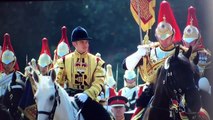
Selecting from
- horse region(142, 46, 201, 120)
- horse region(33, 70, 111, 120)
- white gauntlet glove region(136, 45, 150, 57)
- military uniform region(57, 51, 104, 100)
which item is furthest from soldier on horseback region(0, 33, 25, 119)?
horse region(142, 46, 201, 120)

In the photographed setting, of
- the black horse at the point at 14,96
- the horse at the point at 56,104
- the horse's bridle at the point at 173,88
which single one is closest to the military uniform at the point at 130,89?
the horse at the point at 56,104

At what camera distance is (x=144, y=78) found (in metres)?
3.76

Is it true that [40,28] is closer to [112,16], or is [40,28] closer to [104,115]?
[112,16]

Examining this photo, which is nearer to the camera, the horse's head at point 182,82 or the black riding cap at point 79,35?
Answer: the horse's head at point 182,82

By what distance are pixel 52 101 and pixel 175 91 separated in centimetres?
72

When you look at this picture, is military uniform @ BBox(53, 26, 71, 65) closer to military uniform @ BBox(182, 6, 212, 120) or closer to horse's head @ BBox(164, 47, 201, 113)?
military uniform @ BBox(182, 6, 212, 120)

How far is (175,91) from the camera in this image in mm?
3184

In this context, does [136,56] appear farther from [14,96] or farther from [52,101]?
[14,96]

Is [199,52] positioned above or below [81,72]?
above

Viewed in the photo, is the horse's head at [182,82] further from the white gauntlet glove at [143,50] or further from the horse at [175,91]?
the white gauntlet glove at [143,50]

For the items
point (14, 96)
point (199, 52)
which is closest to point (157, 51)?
point (199, 52)

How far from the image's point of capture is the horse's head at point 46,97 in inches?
128

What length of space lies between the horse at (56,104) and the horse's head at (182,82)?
63cm

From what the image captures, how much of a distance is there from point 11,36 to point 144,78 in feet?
3.96
